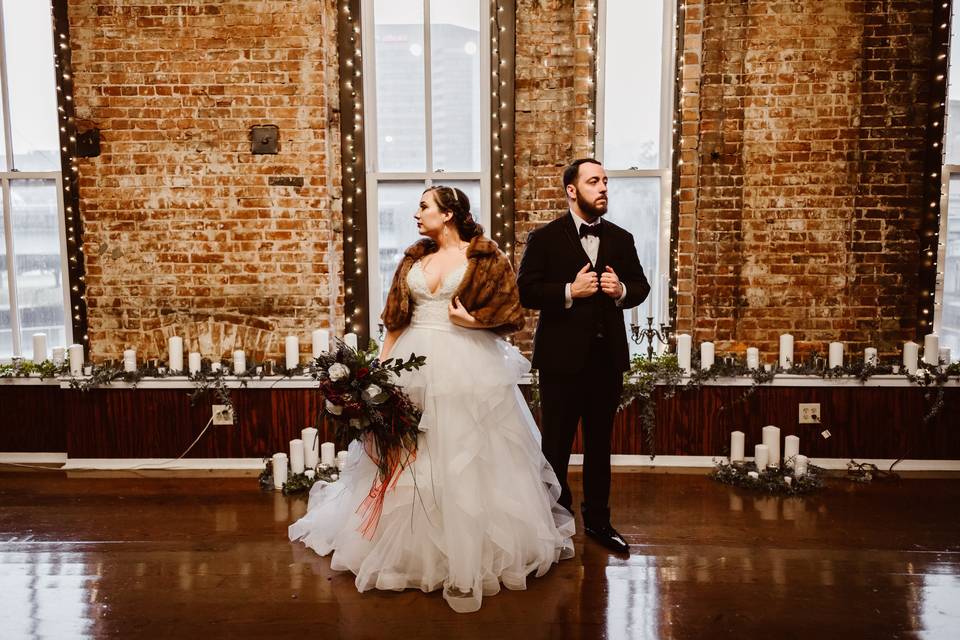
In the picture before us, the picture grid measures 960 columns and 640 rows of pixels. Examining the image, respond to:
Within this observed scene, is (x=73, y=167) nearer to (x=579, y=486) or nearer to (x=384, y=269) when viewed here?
(x=384, y=269)

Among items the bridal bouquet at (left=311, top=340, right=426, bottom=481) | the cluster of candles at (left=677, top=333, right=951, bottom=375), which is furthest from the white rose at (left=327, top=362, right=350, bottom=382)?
the cluster of candles at (left=677, top=333, right=951, bottom=375)

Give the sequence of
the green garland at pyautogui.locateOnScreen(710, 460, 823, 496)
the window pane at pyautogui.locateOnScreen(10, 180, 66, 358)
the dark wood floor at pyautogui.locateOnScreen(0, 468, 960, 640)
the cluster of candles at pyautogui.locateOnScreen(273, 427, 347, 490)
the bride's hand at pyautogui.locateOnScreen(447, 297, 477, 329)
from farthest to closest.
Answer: the window pane at pyautogui.locateOnScreen(10, 180, 66, 358) → the cluster of candles at pyautogui.locateOnScreen(273, 427, 347, 490) → the green garland at pyautogui.locateOnScreen(710, 460, 823, 496) → the bride's hand at pyautogui.locateOnScreen(447, 297, 477, 329) → the dark wood floor at pyautogui.locateOnScreen(0, 468, 960, 640)

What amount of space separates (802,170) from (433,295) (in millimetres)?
2794

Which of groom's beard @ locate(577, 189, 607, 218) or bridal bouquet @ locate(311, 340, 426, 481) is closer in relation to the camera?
bridal bouquet @ locate(311, 340, 426, 481)

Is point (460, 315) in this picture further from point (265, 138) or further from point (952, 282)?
point (952, 282)

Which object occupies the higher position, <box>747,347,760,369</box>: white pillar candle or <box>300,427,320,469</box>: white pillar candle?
<box>747,347,760,369</box>: white pillar candle

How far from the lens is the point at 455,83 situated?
4.61 m

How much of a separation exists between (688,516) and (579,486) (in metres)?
0.67

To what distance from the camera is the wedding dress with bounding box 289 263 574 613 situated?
2.71 meters

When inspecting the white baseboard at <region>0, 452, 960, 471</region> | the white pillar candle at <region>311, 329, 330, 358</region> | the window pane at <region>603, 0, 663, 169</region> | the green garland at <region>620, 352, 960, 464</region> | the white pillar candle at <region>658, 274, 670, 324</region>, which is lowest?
the white baseboard at <region>0, 452, 960, 471</region>

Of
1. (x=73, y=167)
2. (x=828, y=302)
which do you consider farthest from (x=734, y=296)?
(x=73, y=167)

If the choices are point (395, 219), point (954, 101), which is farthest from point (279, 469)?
point (954, 101)

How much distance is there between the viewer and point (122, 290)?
450 centimetres

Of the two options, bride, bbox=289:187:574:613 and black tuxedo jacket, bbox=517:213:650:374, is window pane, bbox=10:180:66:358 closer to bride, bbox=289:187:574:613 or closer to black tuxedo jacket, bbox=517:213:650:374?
bride, bbox=289:187:574:613
